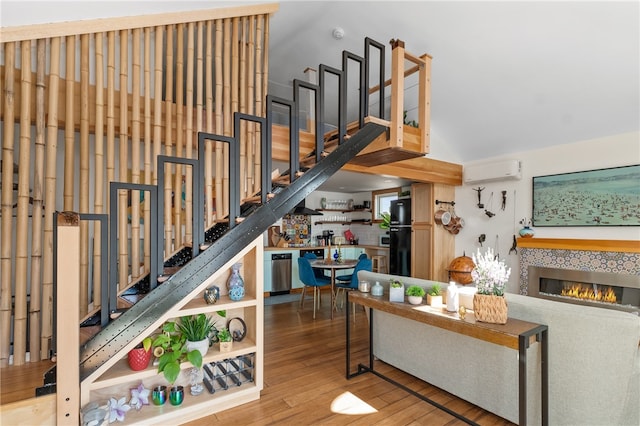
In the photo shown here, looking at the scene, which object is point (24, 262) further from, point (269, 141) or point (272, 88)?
point (272, 88)

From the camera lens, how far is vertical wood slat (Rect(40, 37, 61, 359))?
253cm

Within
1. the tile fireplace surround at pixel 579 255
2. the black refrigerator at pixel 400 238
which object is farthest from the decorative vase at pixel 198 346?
the tile fireplace surround at pixel 579 255

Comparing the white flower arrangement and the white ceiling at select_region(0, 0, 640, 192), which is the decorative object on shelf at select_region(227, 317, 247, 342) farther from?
the white ceiling at select_region(0, 0, 640, 192)

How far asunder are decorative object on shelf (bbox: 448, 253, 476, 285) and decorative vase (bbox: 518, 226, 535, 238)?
2.85ft

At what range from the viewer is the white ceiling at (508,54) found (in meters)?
3.17

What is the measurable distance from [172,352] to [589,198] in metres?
5.06

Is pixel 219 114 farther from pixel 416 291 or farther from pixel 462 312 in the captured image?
pixel 462 312

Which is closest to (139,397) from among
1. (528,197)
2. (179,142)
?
(179,142)

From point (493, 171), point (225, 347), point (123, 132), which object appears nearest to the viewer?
point (225, 347)

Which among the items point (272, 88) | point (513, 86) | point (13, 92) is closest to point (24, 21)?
point (13, 92)

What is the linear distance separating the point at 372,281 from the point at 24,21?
11.3ft

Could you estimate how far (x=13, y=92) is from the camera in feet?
8.11

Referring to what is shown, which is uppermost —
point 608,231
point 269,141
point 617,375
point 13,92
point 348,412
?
point 13,92

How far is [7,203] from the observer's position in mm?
2506
